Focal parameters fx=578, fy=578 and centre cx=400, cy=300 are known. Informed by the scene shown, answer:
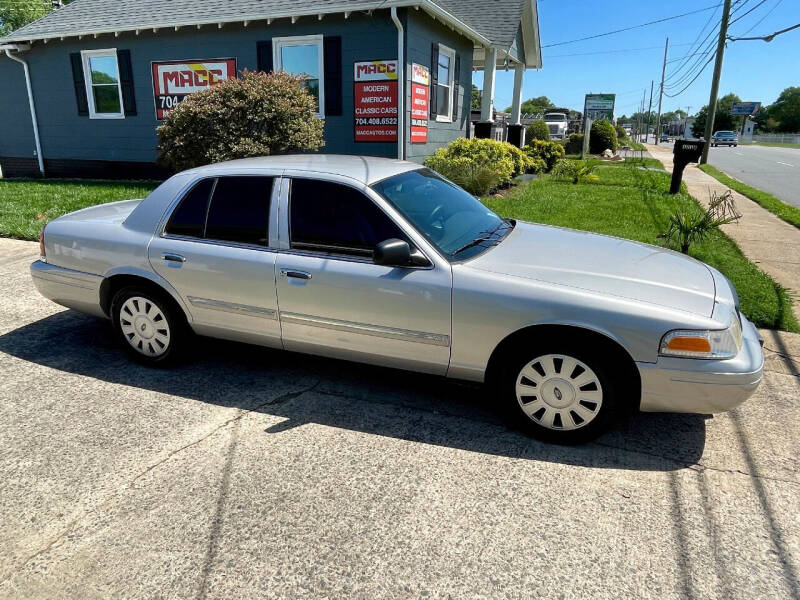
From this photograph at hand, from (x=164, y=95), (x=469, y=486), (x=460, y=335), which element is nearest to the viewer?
(x=469, y=486)

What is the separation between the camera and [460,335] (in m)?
3.41

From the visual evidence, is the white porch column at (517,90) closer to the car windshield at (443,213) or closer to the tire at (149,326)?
the car windshield at (443,213)

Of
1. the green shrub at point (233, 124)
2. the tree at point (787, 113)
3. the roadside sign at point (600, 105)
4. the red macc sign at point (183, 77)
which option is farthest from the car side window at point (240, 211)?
the tree at point (787, 113)

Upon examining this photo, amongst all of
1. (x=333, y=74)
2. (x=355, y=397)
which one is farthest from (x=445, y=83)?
(x=355, y=397)

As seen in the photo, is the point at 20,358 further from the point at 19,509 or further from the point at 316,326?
the point at 316,326

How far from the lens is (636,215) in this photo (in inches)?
390

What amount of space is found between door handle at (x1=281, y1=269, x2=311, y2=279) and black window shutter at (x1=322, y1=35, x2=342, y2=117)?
9.87m

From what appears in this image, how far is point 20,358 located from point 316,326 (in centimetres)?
262

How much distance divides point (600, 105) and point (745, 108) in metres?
70.2

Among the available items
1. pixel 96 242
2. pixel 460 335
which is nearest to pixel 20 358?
pixel 96 242

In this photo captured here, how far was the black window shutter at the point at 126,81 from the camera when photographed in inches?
561

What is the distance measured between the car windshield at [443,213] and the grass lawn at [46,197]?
7.07m

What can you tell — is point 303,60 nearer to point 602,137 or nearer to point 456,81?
point 456,81

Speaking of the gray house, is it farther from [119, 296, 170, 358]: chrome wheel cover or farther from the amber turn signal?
the amber turn signal
